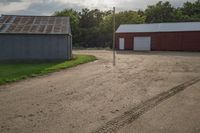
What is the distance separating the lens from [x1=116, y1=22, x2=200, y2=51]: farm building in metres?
44.1

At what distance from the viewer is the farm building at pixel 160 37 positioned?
44094 millimetres

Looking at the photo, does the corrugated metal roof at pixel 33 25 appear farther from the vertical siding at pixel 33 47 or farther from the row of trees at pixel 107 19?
the row of trees at pixel 107 19

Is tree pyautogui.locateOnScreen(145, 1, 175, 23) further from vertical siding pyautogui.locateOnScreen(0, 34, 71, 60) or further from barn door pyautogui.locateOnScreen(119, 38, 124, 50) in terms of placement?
vertical siding pyautogui.locateOnScreen(0, 34, 71, 60)

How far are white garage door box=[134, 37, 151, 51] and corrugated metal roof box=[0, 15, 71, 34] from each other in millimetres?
19085

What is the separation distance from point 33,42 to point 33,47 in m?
0.42

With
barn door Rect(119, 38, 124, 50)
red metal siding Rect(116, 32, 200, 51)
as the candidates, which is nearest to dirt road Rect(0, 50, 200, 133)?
red metal siding Rect(116, 32, 200, 51)

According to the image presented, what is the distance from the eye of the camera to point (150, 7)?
76312 mm

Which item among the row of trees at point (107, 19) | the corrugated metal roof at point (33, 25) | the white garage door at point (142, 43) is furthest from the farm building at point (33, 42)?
the row of trees at point (107, 19)

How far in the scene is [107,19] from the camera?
62562 millimetres

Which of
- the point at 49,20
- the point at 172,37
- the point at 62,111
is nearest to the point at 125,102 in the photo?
the point at 62,111

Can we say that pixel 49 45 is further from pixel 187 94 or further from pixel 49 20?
pixel 187 94

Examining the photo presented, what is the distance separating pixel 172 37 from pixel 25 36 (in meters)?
25.7

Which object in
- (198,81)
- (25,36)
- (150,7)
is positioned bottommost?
(198,81)

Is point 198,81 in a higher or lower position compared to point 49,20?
lower
